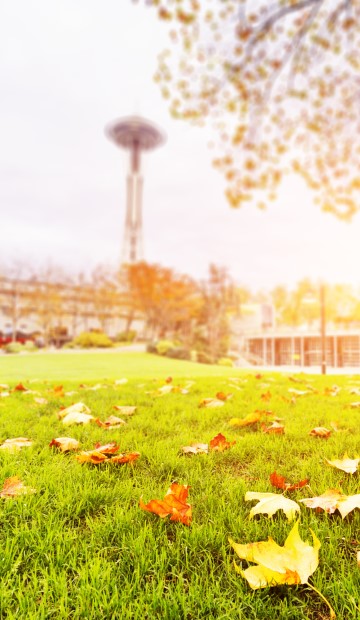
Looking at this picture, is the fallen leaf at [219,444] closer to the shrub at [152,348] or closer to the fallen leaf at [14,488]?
the fallen leaf at [14,488]

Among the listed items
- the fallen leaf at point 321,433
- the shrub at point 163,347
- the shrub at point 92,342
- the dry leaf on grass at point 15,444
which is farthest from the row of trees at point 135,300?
the dry leaf on grass at point 15,444

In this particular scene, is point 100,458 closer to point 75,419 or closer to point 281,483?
point 281,483

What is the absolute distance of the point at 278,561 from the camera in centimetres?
118

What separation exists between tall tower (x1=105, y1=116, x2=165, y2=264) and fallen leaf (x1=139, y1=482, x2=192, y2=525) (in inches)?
2213

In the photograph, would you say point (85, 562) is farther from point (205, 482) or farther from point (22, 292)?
point (22, 292)

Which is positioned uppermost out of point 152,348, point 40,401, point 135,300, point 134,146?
point 134,146

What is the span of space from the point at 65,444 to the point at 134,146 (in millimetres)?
70275

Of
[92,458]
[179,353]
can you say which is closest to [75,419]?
[92,458]

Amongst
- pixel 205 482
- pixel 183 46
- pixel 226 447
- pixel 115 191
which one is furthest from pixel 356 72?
pixel 115 191

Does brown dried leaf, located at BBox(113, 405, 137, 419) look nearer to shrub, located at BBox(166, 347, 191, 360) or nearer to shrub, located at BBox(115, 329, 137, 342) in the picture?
shrub, located at BBox(166, 347, 191, 360)

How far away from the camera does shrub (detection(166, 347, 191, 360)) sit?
68.0 feet

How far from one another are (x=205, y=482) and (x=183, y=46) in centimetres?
586

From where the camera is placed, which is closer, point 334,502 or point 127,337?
point 334,502

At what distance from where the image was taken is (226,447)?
91.9 inches
